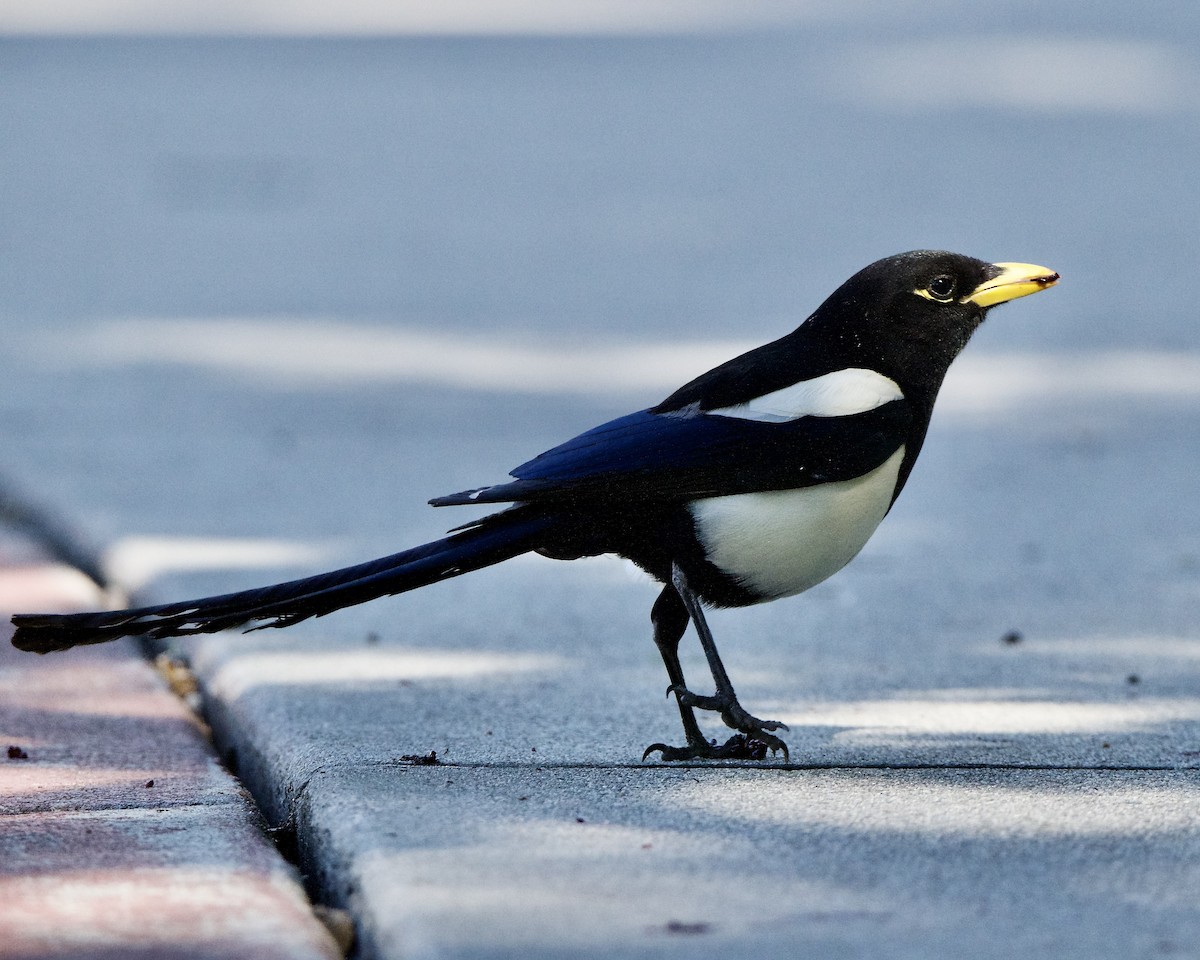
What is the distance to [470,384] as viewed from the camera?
7.61m

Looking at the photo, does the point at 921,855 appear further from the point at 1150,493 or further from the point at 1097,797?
the point at 1150,493

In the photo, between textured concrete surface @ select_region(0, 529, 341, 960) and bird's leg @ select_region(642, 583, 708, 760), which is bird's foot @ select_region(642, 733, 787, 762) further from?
textured concrete surface @ select_region(0, 529, 341, 960)

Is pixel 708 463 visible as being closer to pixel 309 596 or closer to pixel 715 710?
pixel 715 710

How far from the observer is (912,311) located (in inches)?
150

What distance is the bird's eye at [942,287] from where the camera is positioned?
383 cm

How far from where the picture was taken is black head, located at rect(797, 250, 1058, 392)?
3803 mm

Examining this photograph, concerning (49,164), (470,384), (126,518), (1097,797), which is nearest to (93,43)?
(49,164)

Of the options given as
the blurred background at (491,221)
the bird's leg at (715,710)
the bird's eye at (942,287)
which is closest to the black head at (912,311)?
the bird's eye at (942,287)

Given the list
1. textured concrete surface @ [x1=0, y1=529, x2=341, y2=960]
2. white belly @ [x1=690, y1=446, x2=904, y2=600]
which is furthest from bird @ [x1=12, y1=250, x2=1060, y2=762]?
textured concrete surface @ [x1=0, y1=529, x2=341, y2=960]

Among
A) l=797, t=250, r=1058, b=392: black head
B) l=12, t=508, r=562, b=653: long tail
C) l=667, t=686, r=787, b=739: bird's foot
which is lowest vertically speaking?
l=667, t=686, r=787, b=739: bird's foot

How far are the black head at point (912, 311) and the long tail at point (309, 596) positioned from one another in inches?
26.1

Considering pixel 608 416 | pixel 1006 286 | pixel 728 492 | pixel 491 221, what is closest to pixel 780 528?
pixel 728 492

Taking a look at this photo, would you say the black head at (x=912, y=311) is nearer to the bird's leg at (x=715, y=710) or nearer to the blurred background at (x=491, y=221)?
the bird's leg at (x=715, y=710)

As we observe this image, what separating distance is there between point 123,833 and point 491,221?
7953 millimetres
